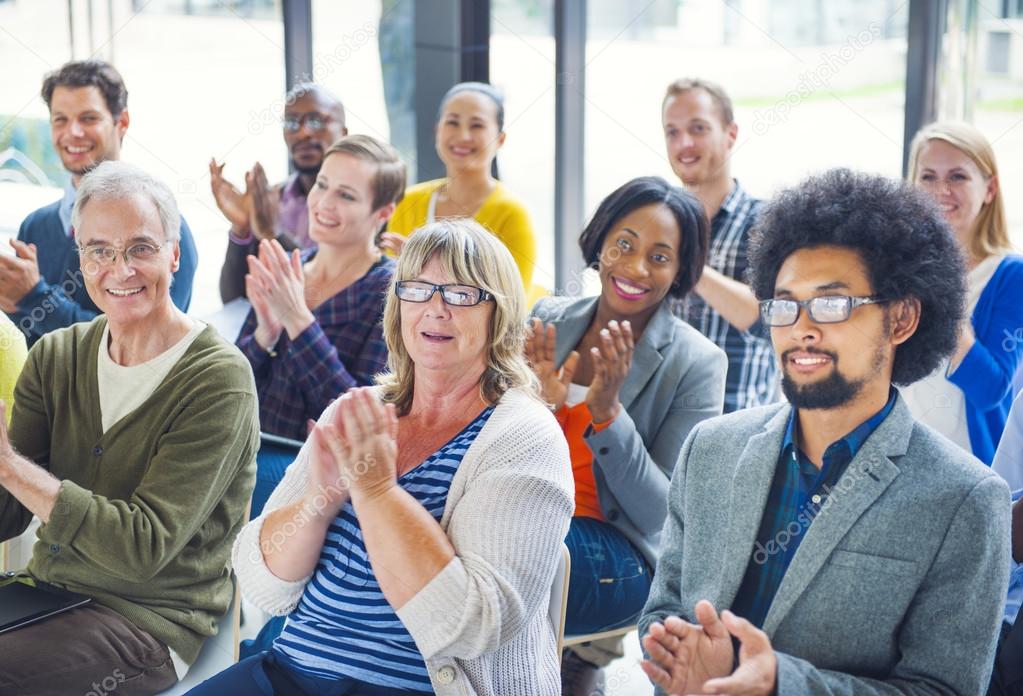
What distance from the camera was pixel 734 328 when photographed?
291 centimetres

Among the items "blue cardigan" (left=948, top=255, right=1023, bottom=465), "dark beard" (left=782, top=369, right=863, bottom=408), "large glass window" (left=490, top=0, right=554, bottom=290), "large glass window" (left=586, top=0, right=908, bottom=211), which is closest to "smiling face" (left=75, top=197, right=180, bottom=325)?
"dark beard" (left=782, top=369, right=863, bottom=408)

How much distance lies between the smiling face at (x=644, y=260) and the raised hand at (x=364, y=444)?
1.02 m

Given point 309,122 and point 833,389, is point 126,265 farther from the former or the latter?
point 309,122

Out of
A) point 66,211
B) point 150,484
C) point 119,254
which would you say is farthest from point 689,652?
point 66,211

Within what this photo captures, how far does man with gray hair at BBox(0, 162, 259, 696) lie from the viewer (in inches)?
72.2

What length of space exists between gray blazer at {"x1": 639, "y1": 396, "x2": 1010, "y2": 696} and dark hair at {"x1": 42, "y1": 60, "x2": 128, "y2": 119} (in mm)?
2236

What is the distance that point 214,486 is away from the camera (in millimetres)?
1892

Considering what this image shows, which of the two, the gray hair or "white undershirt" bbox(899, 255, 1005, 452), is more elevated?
the gray hair

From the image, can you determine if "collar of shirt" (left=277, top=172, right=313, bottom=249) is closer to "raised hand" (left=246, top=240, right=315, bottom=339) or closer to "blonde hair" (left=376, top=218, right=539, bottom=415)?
"raised hand" (left=246, top=240, right=315, bottom=339)

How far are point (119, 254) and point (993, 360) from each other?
178 cm

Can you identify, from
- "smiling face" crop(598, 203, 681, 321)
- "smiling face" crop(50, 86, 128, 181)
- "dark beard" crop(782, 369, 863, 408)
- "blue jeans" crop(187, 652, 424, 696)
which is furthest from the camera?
"smiling face" crop(50, 86, 128, 181)

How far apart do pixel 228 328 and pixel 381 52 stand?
201 centimetres

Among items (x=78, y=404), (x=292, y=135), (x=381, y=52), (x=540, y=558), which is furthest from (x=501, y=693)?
(x=381, y=52)

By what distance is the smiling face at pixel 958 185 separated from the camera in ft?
8.48
